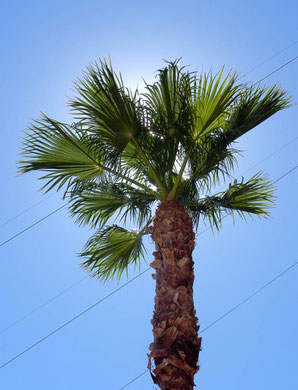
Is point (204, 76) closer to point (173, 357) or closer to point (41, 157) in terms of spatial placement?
point (41, 157)

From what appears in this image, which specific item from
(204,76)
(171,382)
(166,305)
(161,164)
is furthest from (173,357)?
(204,76)

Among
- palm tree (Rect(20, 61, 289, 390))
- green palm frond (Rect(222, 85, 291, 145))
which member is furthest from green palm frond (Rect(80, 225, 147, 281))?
green palm frond (Rect(222, 85, 291, 145))

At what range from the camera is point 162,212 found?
5.44 m

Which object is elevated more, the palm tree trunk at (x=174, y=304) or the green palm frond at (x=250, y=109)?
the green palm frond at (x=250, y=109)

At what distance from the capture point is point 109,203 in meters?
6.72

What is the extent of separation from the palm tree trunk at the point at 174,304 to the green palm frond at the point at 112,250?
1.41 metres

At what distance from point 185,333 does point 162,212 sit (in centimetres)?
143

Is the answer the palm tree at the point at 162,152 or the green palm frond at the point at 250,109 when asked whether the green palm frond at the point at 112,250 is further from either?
the green palm frond at the point at 250,109

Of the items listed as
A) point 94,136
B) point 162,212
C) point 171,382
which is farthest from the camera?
point 94,136

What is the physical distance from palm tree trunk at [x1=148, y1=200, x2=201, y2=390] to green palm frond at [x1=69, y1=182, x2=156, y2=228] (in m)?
1.01

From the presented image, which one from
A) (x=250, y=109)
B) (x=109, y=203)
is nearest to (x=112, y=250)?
(x=109, y=203)

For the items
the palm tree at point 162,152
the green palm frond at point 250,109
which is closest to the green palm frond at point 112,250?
the palm tree at point 162,152

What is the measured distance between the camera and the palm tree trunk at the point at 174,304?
4.27 m

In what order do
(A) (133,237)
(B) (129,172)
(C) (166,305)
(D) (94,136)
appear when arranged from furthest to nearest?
(A) (133,237) < (B) (129,172) < (D) (94,136) < (C) (166,305)
